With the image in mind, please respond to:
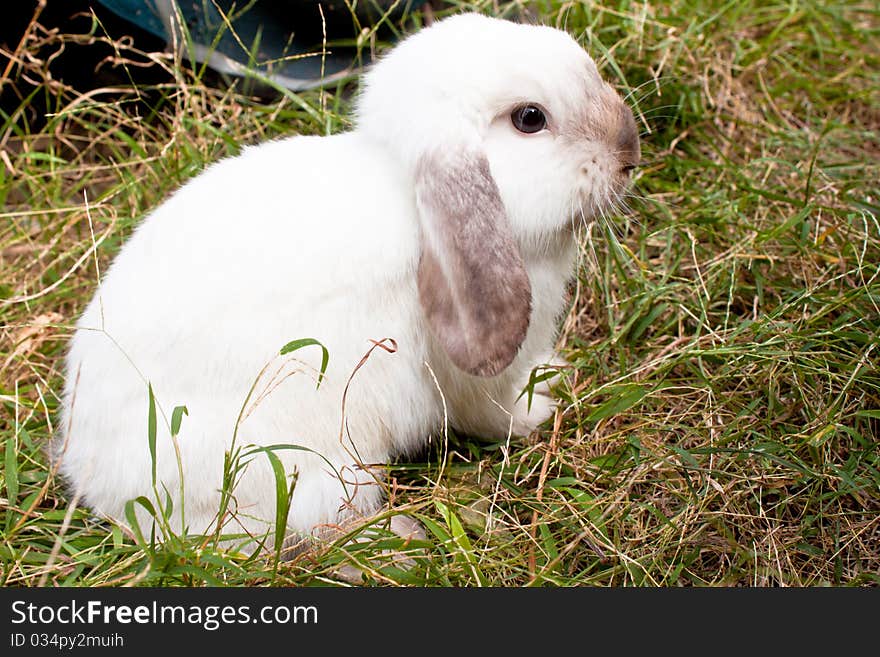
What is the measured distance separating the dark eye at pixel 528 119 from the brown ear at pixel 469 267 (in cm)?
18

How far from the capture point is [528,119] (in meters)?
2.54

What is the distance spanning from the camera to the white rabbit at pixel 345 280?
94.7 inches

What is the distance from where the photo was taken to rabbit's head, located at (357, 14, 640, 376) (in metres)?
2.38

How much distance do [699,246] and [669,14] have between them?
1.24 m

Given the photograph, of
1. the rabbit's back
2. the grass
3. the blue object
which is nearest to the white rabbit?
the rabbit's back

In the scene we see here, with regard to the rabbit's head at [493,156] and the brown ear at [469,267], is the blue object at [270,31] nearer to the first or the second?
the rabbit's head at [493,156]

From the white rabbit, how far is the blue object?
1.40m

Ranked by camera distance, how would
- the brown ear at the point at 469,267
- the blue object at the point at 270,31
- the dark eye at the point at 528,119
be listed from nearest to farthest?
1. the brown ear at the point at 469,267
2. the dark eye at the point at 528,119
3. the blue object at the point at 270,31

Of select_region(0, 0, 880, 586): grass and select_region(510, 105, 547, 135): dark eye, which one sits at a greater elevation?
select_region(510, 105, 547, 135): dark eye

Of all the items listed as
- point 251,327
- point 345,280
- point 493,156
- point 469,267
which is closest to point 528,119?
point 493,156

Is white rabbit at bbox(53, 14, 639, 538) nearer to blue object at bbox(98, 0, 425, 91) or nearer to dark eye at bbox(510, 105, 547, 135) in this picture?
dark eye at bbox(510, 105, 547, 135)

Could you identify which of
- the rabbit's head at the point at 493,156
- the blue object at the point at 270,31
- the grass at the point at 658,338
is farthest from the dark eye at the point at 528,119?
the blue object at the point at 270,31

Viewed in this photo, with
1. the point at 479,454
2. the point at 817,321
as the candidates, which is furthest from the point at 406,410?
the point at 817,321

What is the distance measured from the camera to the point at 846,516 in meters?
2.55
